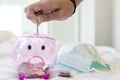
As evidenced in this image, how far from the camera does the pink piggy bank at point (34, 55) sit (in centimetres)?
73

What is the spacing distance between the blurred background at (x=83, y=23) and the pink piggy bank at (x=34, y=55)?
1.25 metres

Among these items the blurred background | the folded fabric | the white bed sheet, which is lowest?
the white bed sheet

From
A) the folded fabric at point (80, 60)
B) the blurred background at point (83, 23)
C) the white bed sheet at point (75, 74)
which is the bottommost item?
the white bed sheet at point (75, 74)

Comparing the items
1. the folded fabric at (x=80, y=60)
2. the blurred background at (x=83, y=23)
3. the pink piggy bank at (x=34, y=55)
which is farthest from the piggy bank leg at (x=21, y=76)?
the blurred background at (x=83, y=23)

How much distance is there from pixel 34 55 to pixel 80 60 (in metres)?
0.16

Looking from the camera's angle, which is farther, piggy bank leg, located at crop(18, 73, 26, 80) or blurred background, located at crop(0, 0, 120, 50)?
blurred background, located at crop(0, 0, 120, 50)

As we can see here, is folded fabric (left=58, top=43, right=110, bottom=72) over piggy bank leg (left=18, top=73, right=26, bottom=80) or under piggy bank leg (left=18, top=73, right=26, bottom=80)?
over

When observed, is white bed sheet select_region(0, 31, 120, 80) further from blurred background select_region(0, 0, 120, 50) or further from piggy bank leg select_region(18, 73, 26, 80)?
blurred background select_region(0, 0, 120, 50)

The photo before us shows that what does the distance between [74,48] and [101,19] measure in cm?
126

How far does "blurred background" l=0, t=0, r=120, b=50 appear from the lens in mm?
1994

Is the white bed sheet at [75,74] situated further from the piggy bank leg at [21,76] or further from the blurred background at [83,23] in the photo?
the blurred background at [83,23]

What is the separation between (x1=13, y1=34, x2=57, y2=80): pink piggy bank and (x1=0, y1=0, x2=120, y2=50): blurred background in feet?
4.09

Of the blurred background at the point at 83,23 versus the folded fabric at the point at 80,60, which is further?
the blurred background at the point at 83,23

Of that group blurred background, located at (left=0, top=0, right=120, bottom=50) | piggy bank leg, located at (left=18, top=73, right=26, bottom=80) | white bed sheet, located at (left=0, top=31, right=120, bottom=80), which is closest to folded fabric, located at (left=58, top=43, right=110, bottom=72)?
white bed sheet, located at (left=0, top=31, right=120, bottom=80)
